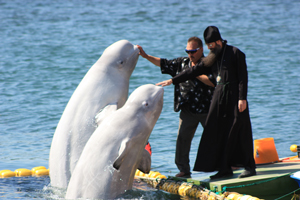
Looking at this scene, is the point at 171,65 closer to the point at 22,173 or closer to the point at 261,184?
the point at 261,184

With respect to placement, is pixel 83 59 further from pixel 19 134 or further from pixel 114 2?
pixel 114 2

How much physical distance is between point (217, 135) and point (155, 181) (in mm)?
1506

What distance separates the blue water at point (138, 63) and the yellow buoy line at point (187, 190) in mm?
171

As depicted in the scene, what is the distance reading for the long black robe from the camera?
6801mm

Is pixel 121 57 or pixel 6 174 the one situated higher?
pixel 121 57

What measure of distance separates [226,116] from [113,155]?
5.80 ft

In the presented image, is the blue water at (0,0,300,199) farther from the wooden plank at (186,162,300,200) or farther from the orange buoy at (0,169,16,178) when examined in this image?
the wooden plank at (186,162,300,200)

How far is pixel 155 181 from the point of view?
788 centimetres

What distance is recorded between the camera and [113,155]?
21.0ft

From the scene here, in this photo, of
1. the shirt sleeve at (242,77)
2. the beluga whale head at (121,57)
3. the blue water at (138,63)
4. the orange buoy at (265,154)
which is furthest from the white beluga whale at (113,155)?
the orange buoy at (265,154)

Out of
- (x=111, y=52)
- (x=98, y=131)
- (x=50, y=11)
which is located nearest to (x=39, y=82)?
(x=111, y=52)

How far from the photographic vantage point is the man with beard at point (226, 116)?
268 inches

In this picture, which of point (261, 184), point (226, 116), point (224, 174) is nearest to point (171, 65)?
point (226, 116)

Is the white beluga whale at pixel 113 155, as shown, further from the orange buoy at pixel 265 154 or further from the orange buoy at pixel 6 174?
the orange buoy at pixel 6 174
